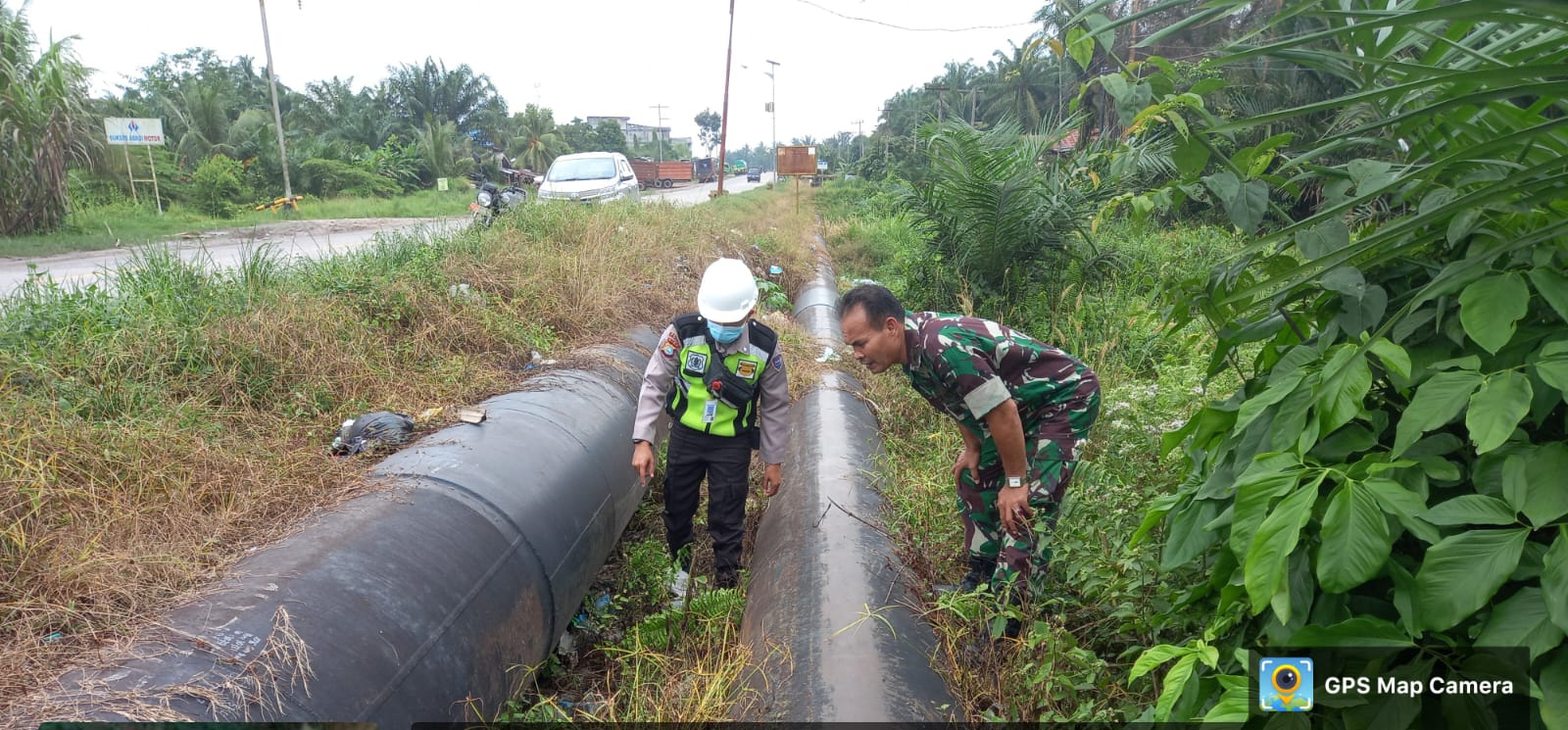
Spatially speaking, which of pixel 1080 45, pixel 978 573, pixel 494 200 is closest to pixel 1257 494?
pixel 1080 45

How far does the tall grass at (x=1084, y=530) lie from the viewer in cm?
224

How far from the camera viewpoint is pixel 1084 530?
9.96 ft

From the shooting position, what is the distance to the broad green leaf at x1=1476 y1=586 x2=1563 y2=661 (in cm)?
107

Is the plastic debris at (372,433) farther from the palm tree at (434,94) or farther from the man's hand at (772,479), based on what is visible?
the palm tree at (434,94)

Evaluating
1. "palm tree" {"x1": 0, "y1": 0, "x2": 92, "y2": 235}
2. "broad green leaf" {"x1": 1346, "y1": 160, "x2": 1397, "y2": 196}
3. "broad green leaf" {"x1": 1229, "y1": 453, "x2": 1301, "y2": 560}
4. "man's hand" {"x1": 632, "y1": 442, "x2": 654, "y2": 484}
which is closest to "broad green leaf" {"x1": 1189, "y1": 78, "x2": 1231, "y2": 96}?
"broad green leaf" {"x1": 1346, "y1": 160, "x2": 1397, "y2": 196}

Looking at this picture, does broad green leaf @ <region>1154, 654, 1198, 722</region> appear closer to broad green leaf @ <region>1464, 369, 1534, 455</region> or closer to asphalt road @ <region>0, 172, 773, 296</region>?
broad green leaf @ <region>1464, 369, 1534, 455</region>

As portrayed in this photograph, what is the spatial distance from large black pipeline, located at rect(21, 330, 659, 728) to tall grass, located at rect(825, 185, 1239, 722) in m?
1.33

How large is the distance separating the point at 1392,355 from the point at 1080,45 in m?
0.70

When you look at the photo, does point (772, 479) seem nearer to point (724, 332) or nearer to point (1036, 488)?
point (724, 332)

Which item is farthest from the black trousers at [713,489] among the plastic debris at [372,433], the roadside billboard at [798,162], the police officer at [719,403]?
the roadside billboard at [798,162]

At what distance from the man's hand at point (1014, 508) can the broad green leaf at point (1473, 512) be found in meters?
1.50

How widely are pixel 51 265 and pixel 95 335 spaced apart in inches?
283

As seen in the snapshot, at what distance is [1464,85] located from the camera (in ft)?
4.29

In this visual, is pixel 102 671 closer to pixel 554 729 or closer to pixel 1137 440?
pixel 554 729
